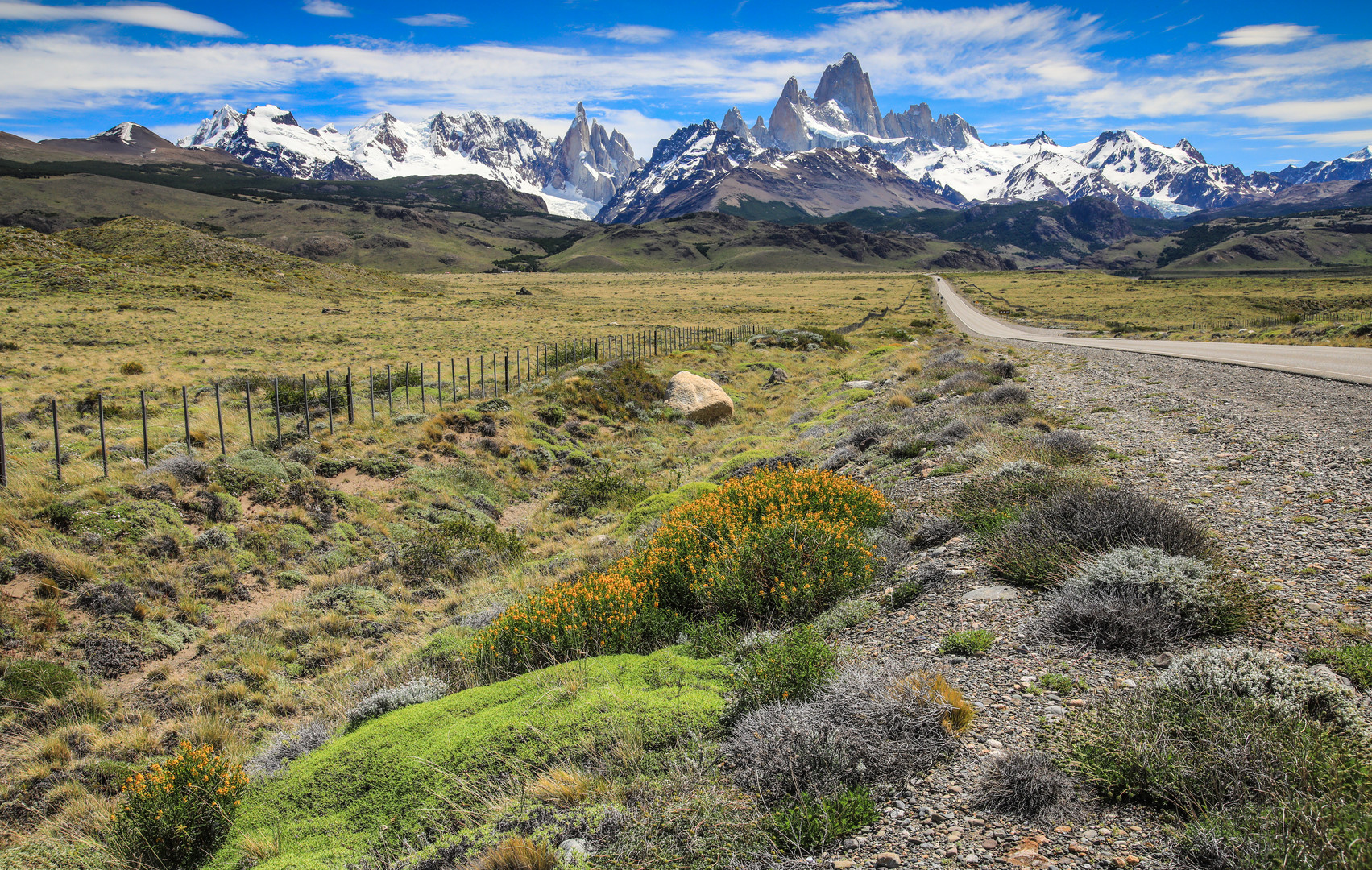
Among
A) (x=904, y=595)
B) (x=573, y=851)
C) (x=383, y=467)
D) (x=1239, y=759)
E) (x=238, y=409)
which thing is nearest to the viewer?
(x=1239, y=759)

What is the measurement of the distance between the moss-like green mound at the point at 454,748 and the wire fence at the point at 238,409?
10.4 metres

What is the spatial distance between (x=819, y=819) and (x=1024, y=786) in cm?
109

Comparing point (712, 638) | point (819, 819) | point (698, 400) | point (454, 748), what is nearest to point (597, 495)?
point (698, 400)

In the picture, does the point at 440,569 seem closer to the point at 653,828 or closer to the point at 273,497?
the point at 273,497

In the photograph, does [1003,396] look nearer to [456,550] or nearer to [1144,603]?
[1144,603]

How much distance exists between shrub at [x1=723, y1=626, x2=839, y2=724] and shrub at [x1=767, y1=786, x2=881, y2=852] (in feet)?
2.79

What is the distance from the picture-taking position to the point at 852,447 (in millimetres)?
13062

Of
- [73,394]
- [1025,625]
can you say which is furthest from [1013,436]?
[73,394]

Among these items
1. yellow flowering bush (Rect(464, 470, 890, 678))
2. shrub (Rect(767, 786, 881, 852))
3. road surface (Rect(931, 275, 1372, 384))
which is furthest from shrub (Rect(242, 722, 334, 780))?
road surface (Rect(931, 275, 1372, 384))

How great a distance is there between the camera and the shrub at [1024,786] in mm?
3297

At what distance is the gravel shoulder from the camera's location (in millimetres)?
3186

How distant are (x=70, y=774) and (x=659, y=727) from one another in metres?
6.87

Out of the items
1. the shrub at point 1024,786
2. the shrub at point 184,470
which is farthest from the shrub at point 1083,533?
the shrub at point 184,470

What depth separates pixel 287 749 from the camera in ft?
19.9
